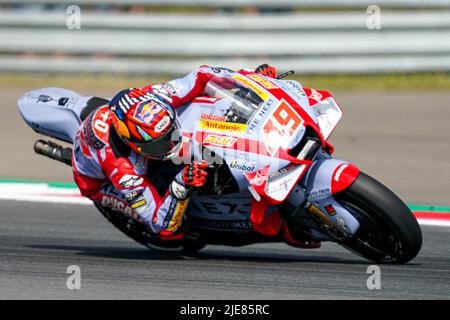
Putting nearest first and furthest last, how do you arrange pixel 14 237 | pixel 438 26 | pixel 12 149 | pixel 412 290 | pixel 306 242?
pixel 412 290
pixel 306 242
pixel 14 237
pixel 12 149
pixel 438 26

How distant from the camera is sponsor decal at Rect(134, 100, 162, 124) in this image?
573 centimetres

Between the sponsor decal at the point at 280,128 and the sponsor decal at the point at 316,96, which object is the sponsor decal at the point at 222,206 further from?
the sponsor decal at the point at 316,96

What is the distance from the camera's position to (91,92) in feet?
41.1

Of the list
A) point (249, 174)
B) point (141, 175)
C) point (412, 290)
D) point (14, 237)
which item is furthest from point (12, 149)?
point (412, 290)

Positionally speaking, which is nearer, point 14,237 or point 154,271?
point 154,271

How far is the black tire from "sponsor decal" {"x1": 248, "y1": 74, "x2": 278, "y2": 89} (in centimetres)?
76

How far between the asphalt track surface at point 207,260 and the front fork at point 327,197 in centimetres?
31

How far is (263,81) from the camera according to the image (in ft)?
19.6

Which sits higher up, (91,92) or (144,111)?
(144,111)

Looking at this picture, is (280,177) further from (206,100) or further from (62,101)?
(62,101)

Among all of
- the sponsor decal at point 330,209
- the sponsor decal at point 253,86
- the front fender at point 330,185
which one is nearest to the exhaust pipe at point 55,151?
the sponsor decal at point 253,86

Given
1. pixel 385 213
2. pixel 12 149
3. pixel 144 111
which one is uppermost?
pixel 144 111

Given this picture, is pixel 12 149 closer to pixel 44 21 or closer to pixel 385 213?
pixel 44 21

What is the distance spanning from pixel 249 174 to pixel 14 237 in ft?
7.68
